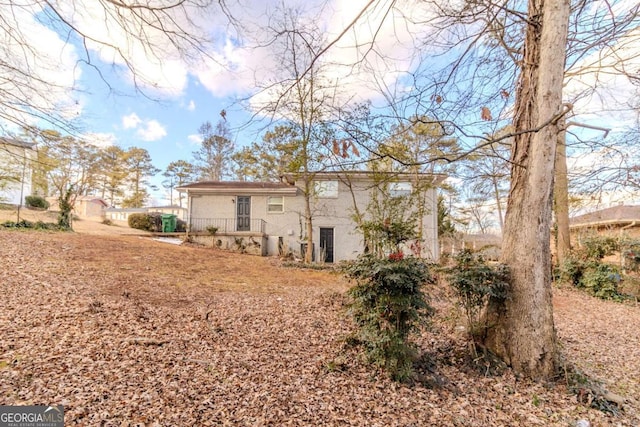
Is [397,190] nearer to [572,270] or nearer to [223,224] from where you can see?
[572,270]

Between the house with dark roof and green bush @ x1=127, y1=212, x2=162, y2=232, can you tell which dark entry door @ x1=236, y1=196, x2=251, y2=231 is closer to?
green bush @ x1=127, y1=212, x2=162, y2=232

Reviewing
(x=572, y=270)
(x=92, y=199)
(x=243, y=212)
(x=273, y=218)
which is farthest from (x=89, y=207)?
(x=572, y=270)

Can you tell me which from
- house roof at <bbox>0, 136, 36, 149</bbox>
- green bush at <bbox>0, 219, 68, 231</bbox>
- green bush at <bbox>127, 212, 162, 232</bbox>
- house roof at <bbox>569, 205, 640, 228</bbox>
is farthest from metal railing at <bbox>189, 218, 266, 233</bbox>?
house roof at <bbox>569, 205, 640, 228</bbox>

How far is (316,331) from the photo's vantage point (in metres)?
3.85

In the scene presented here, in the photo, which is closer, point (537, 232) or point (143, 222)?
point (537, 232)

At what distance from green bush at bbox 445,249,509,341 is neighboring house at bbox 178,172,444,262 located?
9791mm

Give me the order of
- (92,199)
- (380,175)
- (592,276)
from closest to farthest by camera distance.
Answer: (380,175) < (592,276) < (92,199)

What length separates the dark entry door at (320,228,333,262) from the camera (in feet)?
44.2

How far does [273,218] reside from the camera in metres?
14.0

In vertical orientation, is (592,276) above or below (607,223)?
below

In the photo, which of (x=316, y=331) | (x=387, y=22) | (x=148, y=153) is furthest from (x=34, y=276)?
(x=148, y=153)

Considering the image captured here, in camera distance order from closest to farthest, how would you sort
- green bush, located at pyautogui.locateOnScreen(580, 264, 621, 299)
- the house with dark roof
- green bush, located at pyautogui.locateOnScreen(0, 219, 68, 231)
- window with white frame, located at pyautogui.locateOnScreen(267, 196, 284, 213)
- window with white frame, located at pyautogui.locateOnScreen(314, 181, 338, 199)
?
green bush, located at pyautogui.locateOnScreen(580, 264, 621, 299) → the house with dark roof → green bush, located at pyautogui.locateOnScreen(0, 219, 68, 231) → window with white frame, located at pyautogui.locateOnScreen(314, 181, 338, 199) → window with white frame, located at pyautogui.locateOnScreen(267, 196, 284, 213)

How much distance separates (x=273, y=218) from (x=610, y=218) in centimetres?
1376

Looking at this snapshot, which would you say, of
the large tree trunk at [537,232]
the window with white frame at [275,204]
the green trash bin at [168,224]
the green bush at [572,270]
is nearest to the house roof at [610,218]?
the green bush at [572,270]
